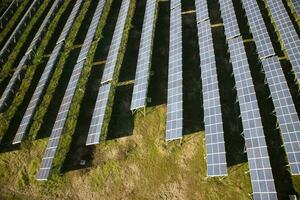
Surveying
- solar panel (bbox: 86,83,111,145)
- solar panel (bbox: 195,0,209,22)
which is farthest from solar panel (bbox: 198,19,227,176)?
solar panel (bbox: 86,83,111,145)

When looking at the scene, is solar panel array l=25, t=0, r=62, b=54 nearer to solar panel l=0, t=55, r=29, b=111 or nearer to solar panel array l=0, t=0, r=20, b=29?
solar panel l=0, t=55, r=29, b=111

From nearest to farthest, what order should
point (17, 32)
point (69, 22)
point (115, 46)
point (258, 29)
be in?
point (258, 29)
point (115, 46)
point (69, 22)
point (17, 32)

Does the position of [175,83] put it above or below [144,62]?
below

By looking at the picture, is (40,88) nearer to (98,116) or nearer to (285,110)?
(98,116)

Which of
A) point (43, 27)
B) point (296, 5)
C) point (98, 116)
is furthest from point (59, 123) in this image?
point (296, 5)

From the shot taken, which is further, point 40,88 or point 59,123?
point 40,88

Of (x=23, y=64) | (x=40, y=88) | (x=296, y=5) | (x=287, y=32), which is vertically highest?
(x=296, y=5)

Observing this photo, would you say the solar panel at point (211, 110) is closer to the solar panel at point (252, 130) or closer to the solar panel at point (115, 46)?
the solar panel at point (252, 130)
